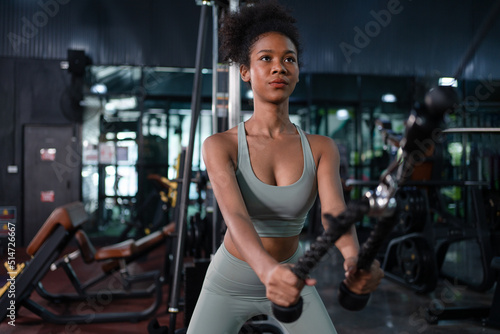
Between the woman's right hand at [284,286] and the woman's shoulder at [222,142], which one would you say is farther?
the woman's shoulder at [222,142]

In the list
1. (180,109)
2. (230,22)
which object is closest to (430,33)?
(180,109)

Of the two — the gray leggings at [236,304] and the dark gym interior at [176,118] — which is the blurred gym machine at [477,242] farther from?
the gray leggings at [236,304]

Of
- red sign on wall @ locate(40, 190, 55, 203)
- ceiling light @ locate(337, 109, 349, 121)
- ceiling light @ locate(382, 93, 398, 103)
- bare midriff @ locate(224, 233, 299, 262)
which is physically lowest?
red sign on wall @ locate(40, 190, 55, 203)

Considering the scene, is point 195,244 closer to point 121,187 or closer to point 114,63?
point 121,187

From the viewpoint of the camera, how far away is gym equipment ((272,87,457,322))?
53 centimetres

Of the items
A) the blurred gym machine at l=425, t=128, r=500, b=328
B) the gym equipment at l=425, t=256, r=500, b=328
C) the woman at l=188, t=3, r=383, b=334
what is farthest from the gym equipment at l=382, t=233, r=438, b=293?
the woman at l=188, t=3, r=383, b=334

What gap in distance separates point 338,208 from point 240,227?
1.00 ft

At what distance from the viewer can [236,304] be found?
1.14 m

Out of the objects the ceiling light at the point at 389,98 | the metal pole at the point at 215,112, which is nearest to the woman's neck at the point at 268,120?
the metal pole at the point at 215,112

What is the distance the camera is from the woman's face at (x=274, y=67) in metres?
1.10

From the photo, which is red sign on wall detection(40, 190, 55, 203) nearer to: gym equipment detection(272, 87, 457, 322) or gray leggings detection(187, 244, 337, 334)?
gray leggings detection(187, 244, 337, 334)

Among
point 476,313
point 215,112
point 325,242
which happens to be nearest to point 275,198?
point 325,242

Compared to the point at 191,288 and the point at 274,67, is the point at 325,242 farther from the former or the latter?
the point at 191,288

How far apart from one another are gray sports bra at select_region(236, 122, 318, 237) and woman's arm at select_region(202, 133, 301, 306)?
43 millimetres
